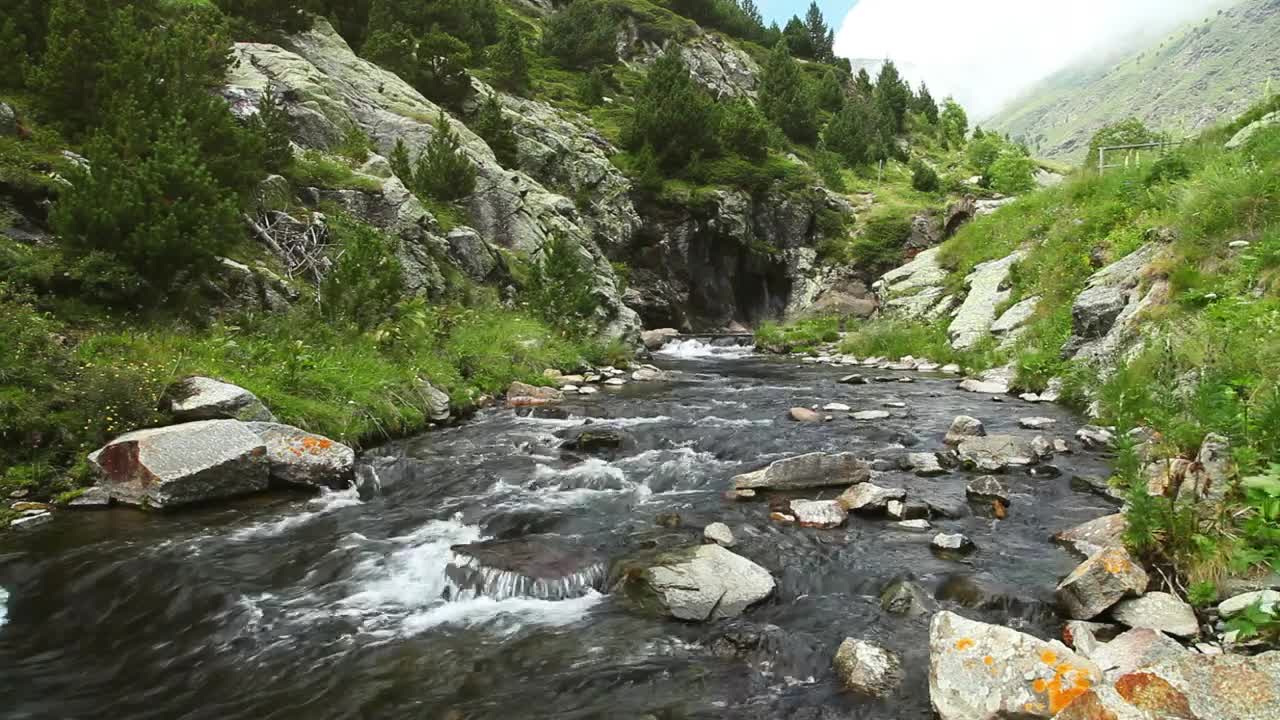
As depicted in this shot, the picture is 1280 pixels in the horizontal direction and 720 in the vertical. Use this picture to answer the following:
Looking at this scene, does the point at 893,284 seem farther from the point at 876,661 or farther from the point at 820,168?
the point at 876,661

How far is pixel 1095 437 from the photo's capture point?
36.6 ft

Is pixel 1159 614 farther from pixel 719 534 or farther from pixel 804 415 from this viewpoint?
pixel 804 415

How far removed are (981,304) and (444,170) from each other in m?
22.3

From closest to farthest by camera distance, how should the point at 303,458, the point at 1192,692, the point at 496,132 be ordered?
the point at 1192,692
the point at 303,458
the point at 496,132

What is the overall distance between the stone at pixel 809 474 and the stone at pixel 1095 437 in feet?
14.2

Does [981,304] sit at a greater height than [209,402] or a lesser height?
greater

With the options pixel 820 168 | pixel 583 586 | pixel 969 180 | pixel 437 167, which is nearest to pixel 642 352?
pixel 437 167

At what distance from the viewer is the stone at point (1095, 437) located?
1084 centimetres

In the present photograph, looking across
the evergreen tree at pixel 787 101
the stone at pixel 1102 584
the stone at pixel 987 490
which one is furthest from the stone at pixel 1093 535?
the evergreen tree at pixel 787 101

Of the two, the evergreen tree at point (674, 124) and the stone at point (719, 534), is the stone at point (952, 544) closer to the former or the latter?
the stone at point (719, 534)

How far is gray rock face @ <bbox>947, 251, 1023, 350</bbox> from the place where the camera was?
24281mm

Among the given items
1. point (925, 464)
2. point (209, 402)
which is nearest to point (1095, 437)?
point (925, 464)

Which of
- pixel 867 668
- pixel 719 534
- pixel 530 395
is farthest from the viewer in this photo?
pixel 530 395

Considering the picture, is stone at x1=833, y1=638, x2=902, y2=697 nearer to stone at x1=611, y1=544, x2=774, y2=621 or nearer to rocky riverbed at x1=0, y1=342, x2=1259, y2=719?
rocky riverbed at x1=0, y1=342, x2=1259, y2=719
